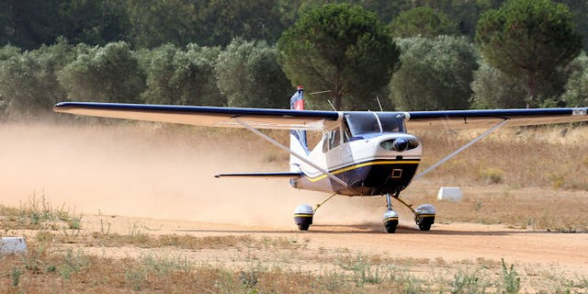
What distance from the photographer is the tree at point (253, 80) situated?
59.3m

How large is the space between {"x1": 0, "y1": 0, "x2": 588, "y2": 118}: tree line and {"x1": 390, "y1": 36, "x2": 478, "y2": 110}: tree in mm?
63

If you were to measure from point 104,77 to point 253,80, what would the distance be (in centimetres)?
975

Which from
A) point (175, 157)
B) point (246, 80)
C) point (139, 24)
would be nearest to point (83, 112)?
point (175, 157)

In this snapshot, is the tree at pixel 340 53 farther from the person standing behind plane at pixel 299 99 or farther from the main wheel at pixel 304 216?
the main wheel at pixel 304 216

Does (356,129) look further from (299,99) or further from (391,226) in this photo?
(299,99)

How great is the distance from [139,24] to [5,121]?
45264mm

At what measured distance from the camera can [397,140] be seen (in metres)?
19.2

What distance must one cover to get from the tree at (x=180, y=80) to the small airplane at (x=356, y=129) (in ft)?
130

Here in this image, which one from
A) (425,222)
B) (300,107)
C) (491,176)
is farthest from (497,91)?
(425,222)

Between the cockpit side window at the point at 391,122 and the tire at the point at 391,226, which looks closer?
the tire at the point at 391,226

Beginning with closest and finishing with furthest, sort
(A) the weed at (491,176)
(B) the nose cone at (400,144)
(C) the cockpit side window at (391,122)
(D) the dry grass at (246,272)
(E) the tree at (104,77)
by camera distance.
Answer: (D) the dry grass at (246,272)
(B) the nose cone at (400,144)
(C) the cockpit side window at (391,122)
(A) the weed at (491,176)
(E) the tree at (104,77)

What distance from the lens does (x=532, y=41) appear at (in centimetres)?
5038

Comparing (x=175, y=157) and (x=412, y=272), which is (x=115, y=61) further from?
(x=412, y=272)

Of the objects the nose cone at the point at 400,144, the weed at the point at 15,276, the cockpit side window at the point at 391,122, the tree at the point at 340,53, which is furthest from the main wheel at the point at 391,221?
the tree at the point at 340,53
